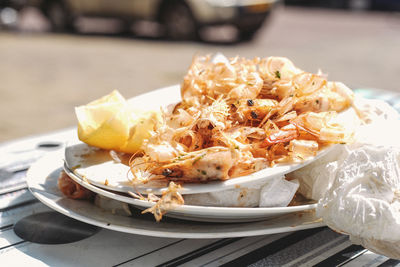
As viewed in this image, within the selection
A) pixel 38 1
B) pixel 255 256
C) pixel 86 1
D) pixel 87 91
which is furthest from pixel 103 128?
pixel 38 1

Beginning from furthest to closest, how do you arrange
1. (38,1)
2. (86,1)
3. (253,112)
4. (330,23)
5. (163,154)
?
(330,23)
(38,1)
(86,1)
(253,112)
(163,154)

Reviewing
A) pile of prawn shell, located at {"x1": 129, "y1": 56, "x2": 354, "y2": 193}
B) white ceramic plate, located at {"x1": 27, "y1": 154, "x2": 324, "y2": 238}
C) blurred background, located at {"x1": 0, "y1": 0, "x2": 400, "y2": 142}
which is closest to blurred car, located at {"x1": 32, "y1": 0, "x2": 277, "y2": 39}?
blurred background, located at {"x1": 0, "y1": 0, "x2": 400, "y2": 142}

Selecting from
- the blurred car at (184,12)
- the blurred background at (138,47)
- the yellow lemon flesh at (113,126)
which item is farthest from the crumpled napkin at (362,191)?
the blurred car at (184,12)

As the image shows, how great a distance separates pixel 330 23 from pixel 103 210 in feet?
30.7

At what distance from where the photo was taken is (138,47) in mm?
7223

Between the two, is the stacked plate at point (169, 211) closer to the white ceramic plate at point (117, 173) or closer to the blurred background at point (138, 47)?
the white ceramic plate at point (117, 173)

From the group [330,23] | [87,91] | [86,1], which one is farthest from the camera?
[330,23]

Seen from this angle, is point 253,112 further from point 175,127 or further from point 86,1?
point 86,1

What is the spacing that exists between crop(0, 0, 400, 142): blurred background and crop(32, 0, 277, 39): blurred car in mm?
14

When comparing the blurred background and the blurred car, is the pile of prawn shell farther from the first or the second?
the blurred car

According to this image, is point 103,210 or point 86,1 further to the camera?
point 86,1

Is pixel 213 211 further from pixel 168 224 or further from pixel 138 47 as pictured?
pixel 138 47

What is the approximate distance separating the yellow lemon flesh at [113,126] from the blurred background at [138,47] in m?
3.15

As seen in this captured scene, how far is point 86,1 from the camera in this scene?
7.40 meters
